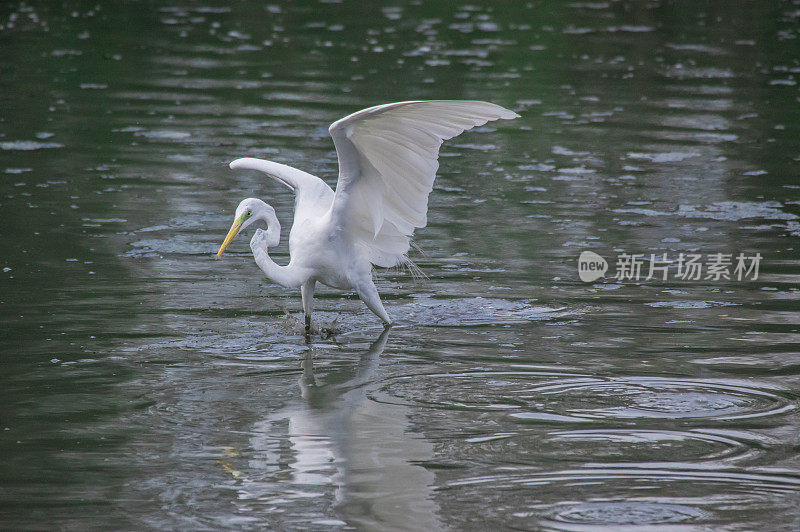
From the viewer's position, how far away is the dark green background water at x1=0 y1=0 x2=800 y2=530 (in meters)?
5.75

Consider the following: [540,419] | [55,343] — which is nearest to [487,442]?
[540,419]

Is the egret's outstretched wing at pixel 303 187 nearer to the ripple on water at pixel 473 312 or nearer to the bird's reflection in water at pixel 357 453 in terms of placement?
the ripple on water at pixel 473 312

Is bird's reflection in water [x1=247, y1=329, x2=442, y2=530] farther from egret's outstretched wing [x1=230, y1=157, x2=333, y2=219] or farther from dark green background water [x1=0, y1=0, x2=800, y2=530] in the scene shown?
egret's outstretched wing [x1=230, y1=157, x2=333, y2=219]

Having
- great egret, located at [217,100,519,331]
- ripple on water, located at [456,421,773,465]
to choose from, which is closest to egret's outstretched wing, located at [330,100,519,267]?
great egret, located at [217,100,519,331]

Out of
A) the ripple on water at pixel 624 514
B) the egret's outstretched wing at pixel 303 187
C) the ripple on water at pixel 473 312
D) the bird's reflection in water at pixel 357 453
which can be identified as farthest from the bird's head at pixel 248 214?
the ripple on water at pixel 624 514

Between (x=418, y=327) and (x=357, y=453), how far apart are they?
97.5 inches

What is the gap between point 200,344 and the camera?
26.6ft

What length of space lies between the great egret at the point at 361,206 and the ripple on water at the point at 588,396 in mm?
1335

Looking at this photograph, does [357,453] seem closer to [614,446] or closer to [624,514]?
[614,446]

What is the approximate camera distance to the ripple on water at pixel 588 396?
6730 millimetres

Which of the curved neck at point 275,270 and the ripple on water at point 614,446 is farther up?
the curved neck at point 275,270

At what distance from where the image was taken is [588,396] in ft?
23.0

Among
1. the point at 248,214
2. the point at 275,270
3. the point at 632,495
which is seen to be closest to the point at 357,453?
the point at 632,495

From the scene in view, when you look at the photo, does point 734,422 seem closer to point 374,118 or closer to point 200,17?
point 374,118
